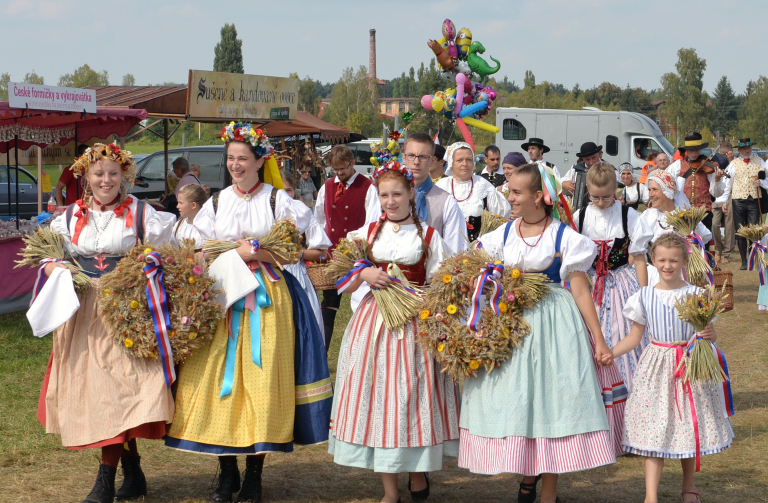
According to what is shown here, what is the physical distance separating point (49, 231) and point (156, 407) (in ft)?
3.46

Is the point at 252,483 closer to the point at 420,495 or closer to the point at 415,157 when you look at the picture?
the point at 420,495

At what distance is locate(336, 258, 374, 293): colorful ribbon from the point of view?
3.97 metres

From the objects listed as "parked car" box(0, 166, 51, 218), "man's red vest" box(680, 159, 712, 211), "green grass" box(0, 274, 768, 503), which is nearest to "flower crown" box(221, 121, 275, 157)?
"green grass" box(0, 274, 768, 503)

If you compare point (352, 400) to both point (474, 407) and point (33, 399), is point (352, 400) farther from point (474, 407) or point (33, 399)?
point (33, 399)

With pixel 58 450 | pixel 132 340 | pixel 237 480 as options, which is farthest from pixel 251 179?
pixel 58 450

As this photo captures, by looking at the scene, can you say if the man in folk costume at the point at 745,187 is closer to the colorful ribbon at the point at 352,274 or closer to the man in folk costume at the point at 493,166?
the man in folk costume at the point at 493,166

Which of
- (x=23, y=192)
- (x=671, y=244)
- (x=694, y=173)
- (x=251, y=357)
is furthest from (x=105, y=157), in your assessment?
(x=23, y=192)

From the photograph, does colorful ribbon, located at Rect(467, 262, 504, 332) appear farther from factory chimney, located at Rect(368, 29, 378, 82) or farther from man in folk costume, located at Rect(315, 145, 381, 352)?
factory chimney, located at Rect(368, 29, 378, 82)

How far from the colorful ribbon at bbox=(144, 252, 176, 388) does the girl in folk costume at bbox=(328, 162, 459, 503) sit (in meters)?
0.83

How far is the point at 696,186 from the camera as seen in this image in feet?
38.4

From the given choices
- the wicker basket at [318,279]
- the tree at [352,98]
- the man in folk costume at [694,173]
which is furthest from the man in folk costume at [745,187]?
the tree at [352,98]

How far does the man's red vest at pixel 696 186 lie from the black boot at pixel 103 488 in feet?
28.1

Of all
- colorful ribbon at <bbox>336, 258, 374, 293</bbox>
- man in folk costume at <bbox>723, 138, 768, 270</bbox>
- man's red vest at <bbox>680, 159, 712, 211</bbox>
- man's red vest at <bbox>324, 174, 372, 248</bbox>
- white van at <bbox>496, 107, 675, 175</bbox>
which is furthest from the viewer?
white van at <bbox>496, 107, 675, 175</bbox>

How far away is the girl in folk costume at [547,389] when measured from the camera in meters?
3.52
